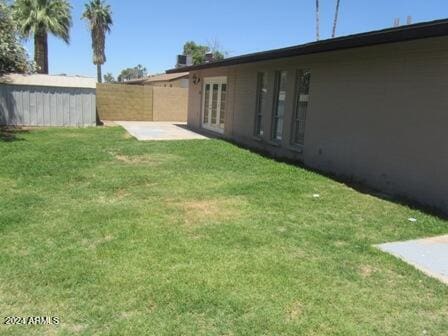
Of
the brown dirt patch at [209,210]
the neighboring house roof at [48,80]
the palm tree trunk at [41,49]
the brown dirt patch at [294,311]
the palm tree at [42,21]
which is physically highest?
the palm tree at [42,21]

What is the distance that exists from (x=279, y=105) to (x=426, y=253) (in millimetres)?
7518

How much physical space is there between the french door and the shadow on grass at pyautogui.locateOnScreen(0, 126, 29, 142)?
6.72 metres

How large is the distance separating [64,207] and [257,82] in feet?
26.7

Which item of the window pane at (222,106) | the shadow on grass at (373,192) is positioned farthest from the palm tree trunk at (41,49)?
the shadow on grass at (373,192)

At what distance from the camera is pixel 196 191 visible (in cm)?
705

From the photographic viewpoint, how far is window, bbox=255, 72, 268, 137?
41.3ft

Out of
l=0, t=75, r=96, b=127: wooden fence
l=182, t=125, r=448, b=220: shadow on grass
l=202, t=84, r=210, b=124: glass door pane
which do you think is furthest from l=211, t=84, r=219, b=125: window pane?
l=182, t=125, r=448, b=220: shadow on grass

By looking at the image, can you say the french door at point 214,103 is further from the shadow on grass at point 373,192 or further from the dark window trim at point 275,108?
the shadow on grass at point 373,192

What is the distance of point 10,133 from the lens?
1427 cm

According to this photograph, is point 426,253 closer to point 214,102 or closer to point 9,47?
point 214,102

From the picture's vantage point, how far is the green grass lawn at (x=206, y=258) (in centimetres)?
321

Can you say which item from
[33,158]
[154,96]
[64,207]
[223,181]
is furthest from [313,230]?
[154,96]

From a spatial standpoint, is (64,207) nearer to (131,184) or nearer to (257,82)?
(131,184)

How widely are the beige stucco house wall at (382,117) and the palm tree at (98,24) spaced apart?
30.9 meters
